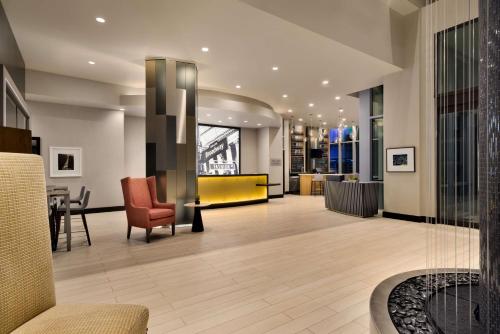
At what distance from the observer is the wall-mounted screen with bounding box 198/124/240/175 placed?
12.4m

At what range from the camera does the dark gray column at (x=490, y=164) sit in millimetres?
1535

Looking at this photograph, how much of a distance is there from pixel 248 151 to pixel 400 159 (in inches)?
300

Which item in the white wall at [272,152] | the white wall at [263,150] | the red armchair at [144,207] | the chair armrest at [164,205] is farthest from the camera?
the white wall at [263,150]

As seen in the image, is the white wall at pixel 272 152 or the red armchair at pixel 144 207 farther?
the white wall at pixel 272 152

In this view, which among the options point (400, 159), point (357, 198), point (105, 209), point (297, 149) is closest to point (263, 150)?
point (297, 149)

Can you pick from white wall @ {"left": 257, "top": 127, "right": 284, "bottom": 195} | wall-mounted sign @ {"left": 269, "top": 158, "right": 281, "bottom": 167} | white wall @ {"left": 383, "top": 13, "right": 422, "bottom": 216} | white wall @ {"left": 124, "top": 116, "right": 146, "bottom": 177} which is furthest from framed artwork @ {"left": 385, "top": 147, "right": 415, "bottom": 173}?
white wall @ {"left": 124, "top": 116, "right": 146, "bottom": 177}

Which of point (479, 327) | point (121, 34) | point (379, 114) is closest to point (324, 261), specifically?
point (479, 327)

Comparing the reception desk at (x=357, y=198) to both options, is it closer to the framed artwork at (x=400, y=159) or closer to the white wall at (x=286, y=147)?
the framed artwork at (x=400, y=159)

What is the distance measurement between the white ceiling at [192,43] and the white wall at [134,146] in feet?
6.05

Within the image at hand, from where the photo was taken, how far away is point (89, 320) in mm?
1327

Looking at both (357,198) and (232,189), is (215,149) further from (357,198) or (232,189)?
(357,198)

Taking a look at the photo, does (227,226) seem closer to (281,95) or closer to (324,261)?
(324,261)

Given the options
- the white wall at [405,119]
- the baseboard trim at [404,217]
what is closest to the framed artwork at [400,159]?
the white wall at [405,119]

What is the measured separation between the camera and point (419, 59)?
636 centimetres
